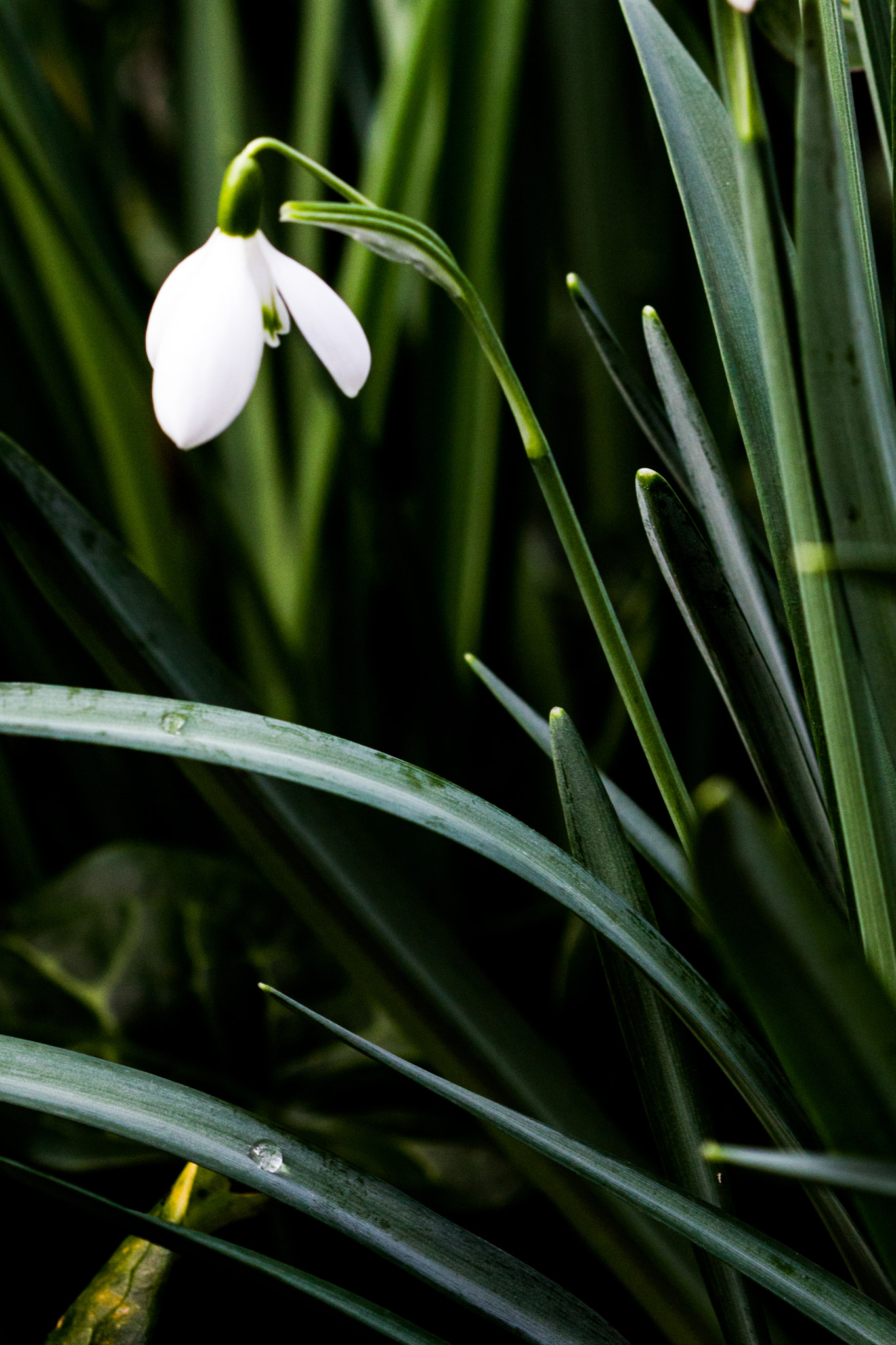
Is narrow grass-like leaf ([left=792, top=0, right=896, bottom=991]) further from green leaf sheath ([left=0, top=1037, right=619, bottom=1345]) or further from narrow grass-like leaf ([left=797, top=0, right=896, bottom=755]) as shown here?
green leaf sheath ([left=0, top=1037, right=619, bottom=1345])

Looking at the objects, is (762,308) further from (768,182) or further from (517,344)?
(517,344)

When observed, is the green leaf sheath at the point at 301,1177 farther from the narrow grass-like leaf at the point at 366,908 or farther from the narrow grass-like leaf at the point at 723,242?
the narrow grass-like leaf at the point at 723,242

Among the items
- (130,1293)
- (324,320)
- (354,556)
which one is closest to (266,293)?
(324,320)

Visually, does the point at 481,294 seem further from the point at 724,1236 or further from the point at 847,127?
the point at 724,1236

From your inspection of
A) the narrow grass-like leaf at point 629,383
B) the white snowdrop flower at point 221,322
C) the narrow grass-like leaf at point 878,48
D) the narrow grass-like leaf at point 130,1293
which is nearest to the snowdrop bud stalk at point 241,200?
the white snowdrop flower at point 221,322

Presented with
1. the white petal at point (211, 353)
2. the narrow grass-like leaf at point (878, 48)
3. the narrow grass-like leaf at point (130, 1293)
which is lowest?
the narrow grass-like leaf at point (130, 1293)

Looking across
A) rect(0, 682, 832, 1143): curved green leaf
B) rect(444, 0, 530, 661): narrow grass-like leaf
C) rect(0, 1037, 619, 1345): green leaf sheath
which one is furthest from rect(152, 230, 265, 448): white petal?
rect(444, 0, 530, 661): narrow grass-like leaf
